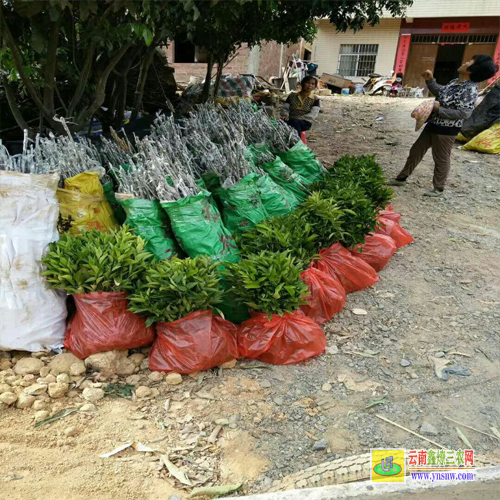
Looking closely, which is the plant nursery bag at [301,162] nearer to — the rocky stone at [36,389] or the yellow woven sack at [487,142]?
the rocky stone at [36,389]

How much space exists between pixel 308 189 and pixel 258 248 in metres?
1.23

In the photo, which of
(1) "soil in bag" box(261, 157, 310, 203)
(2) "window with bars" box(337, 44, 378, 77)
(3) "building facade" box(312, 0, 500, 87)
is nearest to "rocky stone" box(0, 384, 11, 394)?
(1) "soil in bag" box(261, 157, 310, 203)

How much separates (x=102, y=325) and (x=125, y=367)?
27 cm

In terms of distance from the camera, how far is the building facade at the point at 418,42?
16.0 metres

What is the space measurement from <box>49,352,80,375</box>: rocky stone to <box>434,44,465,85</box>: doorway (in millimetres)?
19470

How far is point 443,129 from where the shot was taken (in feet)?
16.0

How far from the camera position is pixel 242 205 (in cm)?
298

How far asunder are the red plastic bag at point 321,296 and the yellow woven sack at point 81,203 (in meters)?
1.39

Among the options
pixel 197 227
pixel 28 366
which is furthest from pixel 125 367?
pixel 197 227

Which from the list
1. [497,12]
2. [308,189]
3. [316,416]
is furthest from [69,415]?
[497,12]

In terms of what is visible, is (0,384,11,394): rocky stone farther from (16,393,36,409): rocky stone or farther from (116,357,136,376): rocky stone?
(116,357,136,376): rocky stone

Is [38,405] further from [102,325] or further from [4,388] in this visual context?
[102,325]

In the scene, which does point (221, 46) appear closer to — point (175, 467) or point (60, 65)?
point (60, 65)

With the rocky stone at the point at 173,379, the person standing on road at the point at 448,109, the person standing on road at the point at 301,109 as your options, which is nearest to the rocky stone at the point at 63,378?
the rocky stone at the point at 173,379
